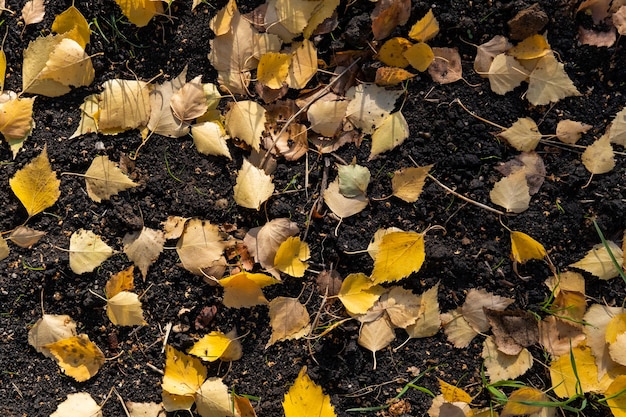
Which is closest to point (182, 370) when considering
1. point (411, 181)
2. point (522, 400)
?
point (411, 181)

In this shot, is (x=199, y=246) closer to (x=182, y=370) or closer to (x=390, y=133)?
(x=182, y=370)

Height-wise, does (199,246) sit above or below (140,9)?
below

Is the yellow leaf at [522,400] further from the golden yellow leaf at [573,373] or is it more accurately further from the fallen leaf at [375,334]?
the fallen leaf at [375,334]

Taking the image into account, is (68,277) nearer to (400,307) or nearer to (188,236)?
(188,236)

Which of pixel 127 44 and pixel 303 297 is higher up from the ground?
pixel 127 44

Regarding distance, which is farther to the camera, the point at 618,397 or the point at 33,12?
the point at 33,12

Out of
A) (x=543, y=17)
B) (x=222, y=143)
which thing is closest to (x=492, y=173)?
(x=543, y=17)
